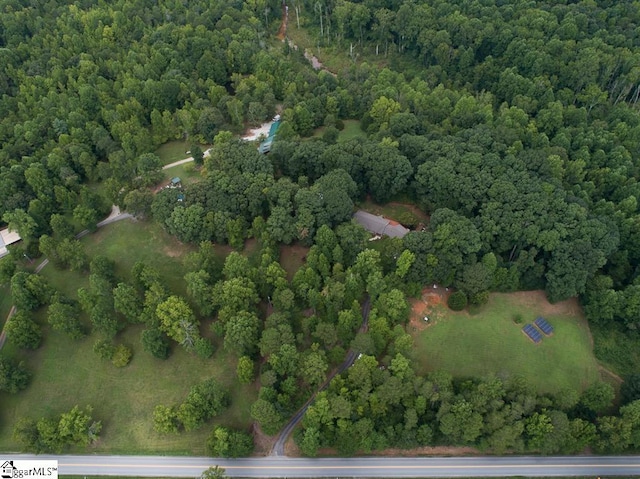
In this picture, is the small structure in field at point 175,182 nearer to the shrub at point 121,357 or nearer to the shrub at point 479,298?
the shrub at point 121,357

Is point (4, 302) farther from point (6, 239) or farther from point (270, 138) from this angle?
point (270, 138)

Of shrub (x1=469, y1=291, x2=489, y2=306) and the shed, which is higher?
shrub (x1=469, y1=291, x2=489, y2=306)

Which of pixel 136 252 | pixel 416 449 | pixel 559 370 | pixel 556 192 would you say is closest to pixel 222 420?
pixel 416 449

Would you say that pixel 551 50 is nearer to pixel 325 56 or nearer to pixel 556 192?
pixel 556 192

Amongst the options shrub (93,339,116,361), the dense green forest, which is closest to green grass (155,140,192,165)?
the dense green forest

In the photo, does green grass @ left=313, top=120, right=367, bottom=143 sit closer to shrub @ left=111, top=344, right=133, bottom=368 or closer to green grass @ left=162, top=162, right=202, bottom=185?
green grass @ left=162, top=162, right=202, bottom=185

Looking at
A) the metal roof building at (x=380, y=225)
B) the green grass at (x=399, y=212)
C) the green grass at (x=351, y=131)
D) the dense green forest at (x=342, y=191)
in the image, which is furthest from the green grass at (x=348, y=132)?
the metal roof building at (x=380, y=225)
